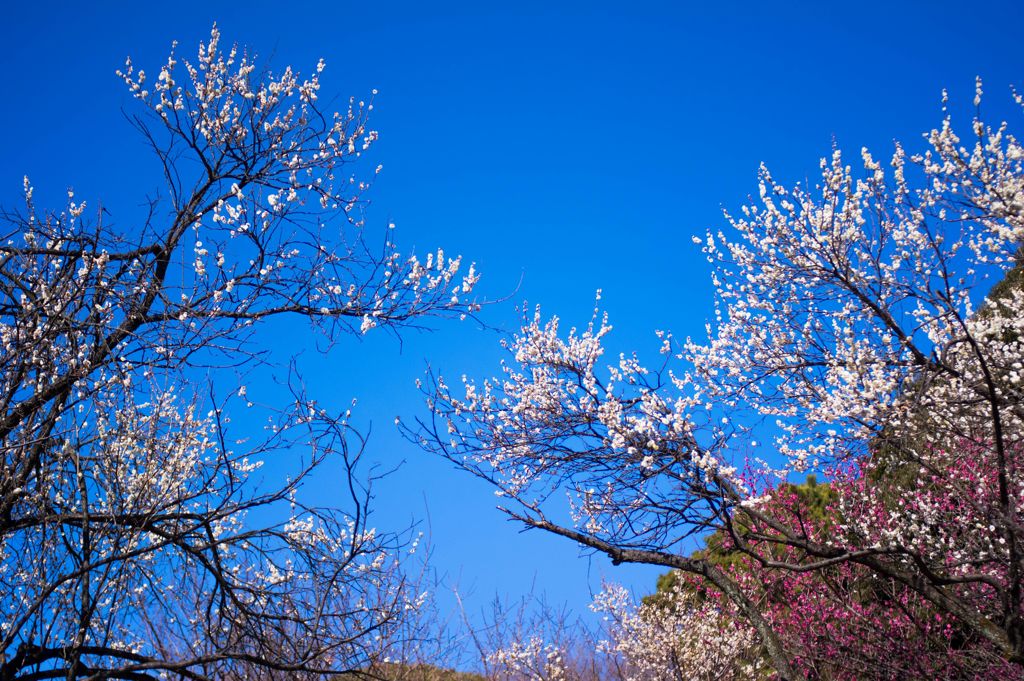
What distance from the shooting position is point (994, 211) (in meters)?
6.90

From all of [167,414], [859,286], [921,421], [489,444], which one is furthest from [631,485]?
[167,414]

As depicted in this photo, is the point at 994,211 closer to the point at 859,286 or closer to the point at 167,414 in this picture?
the point at 859,286

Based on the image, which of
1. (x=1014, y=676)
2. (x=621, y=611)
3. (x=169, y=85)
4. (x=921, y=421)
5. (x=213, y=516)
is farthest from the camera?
(x=621, y=611)

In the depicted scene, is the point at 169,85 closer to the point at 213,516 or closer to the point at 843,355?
the point at 213,516

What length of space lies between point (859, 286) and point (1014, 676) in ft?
13.0

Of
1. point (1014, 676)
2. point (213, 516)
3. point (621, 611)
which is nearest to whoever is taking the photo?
point (213, 516)

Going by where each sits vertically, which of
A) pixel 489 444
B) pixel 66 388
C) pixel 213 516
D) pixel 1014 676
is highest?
pixel 489 444

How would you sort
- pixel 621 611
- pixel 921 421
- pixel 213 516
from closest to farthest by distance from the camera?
pixel 213 516 → pixel 921 421 → pixel 621 611

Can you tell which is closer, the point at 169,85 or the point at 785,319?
the point at 169,85

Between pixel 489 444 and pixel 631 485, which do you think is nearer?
pixel 631 485

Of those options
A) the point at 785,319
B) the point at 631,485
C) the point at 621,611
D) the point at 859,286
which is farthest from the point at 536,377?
the point at 621,611

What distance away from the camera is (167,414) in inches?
223

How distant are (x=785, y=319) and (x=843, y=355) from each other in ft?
2.79

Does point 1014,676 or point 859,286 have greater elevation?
point 859,286
